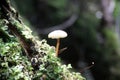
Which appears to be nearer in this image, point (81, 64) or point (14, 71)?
point (14, 71)

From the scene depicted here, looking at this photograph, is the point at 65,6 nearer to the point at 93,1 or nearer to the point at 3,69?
the point at 93,1

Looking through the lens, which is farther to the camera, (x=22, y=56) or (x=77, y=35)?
(x=77, y=35)

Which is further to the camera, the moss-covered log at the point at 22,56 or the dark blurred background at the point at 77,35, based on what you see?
the dark blurred background at the point at 77,35

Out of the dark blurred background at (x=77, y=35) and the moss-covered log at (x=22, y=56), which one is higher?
the dark blurred background at (x=77, y=35)

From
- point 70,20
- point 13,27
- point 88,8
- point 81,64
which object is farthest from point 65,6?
point 13,27

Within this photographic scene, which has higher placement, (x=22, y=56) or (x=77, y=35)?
(x=77, y=35)

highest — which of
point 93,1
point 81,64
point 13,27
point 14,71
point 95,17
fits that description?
point 93,1

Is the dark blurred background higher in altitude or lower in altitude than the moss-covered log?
higher

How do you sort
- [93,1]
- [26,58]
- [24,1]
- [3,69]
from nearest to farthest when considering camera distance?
[3,69] → [26,58] → [24,1] → [93,1]

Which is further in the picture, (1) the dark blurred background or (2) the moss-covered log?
(1) the dark blurred background

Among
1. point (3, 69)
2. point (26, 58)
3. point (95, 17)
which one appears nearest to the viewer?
point (3, 69)

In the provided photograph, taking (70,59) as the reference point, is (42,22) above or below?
above
